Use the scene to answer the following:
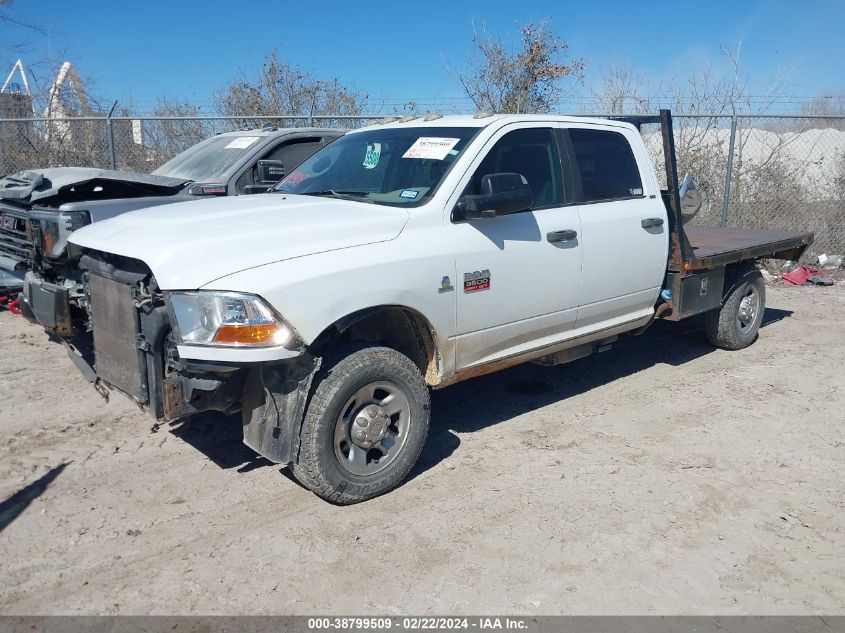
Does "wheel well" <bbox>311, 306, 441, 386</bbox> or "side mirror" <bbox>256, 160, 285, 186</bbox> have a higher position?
"side mirror" <bbox>256, 160, 285, 186</bbox>

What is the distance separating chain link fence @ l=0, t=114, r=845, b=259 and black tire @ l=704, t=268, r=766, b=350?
15.8 feet

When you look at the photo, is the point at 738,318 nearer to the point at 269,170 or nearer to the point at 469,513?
the point at 469,513

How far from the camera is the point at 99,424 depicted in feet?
16.5

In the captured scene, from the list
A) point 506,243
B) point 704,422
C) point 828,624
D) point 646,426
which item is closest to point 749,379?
point 704,422

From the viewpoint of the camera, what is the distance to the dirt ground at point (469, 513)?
3232 mm

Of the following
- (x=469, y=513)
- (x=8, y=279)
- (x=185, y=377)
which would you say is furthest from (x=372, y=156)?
(x=8, y=279)

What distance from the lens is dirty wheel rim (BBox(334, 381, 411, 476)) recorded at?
12.9 ft

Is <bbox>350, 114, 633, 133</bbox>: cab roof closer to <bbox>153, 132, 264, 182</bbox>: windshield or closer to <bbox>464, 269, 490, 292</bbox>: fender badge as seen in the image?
<bbox>464, 269, 490, 292</bbox>: fender badge

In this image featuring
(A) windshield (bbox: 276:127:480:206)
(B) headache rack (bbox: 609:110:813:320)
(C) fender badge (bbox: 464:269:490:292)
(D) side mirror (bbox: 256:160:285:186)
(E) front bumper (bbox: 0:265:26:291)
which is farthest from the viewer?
(E) front bumper (bbox: 0:265:26:291)

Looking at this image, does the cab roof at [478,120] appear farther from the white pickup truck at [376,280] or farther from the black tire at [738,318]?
the black tire at [738,318]

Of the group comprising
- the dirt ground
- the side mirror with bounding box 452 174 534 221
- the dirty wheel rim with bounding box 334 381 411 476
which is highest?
the side mirror with bounding box 452 174 534 221

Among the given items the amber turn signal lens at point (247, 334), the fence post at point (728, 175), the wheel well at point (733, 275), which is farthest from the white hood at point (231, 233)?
the fence post at point (728, 175)

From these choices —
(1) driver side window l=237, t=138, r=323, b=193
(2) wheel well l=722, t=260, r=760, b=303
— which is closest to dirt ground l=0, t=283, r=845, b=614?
(2) wheel well l=722, t=260, r=760, b=303

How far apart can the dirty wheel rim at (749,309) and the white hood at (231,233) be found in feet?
14.7
